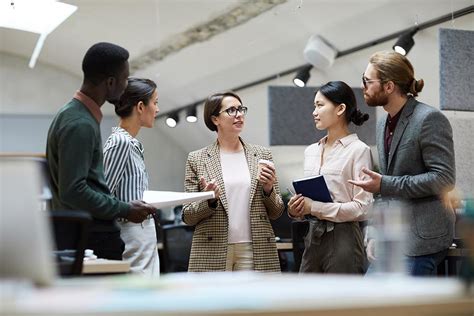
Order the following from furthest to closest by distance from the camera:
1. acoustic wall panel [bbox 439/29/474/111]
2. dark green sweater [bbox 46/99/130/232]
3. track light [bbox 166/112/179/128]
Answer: track light [bbox 166/112/179/128] < acoustic wall panel [bbox 439/29/474/111] < dark green sweater [bbox 46/99/130/232]

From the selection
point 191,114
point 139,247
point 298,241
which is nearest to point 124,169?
point 139,247

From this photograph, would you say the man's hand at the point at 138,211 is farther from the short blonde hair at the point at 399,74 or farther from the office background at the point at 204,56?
the office background at the point at 204,56

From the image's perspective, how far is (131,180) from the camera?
2.91 metres

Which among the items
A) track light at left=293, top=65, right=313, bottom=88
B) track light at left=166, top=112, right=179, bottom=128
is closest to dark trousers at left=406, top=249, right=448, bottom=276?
track light at left=293, top=65, right=313, bottom=88

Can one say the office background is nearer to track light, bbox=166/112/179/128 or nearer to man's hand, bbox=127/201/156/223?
track light, bbox=166/112/179/128

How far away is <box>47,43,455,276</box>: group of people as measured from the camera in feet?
7.92

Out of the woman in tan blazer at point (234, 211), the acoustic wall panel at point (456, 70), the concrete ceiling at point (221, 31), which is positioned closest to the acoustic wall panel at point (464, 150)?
the acoustic wall panel at point (456, 70)

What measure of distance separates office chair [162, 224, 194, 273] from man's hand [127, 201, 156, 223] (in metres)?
2.91

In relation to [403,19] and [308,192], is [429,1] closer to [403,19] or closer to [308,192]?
[403,19]

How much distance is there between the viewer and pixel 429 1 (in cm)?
586

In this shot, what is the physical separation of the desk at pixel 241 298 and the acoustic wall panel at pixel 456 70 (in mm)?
2504

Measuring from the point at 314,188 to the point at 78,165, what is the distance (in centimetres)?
103

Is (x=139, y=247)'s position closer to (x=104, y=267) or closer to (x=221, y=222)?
(x=221, y=222)

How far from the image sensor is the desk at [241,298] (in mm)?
993
